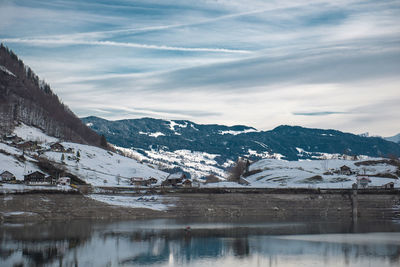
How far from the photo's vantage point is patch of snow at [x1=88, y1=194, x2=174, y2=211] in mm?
142000

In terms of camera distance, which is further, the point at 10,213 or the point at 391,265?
the point at 10,213

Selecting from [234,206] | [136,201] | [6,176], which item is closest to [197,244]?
[234,206]

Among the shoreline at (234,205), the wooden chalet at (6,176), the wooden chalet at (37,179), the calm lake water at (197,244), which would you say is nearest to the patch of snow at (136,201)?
the shoreline at (234,205)

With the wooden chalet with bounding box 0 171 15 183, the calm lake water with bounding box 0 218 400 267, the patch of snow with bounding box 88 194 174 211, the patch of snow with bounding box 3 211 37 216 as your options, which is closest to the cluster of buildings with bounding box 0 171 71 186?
the wooden chalet with bounding box 0 171 15 183

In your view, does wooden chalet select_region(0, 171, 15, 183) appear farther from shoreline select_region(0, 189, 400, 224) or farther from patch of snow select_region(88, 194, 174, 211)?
patch of snow select_region(88, 194, 174, 211)

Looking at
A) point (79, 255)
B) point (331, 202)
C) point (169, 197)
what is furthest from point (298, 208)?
point (79, 255)

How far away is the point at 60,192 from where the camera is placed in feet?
452

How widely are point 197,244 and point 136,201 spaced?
61.1m

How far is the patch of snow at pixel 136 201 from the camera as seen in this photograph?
14200cm

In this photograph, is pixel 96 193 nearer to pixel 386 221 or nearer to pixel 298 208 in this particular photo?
pixel 298 208

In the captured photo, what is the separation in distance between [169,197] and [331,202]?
1861 inches

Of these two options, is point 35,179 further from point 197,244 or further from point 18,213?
point 197,244

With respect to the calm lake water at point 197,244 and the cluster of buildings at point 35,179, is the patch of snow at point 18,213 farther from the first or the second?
the cluster of buildings at point 35,179

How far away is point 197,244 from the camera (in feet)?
300
